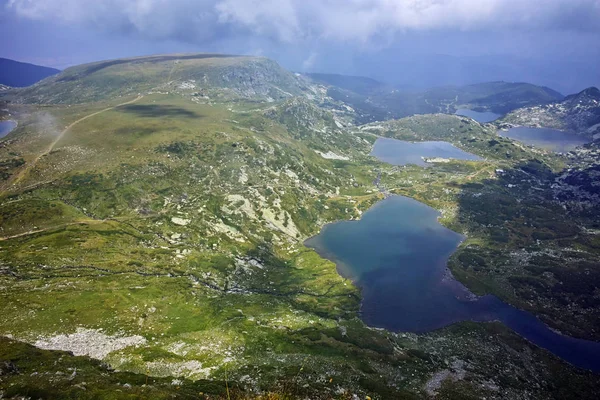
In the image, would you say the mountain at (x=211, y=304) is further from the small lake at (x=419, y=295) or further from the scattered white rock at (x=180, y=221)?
the small lake at (x=419, y=295)

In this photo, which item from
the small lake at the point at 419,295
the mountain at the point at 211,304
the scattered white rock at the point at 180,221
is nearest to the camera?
the mountain at the point at 211,304

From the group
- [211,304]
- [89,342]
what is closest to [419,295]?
[211,304]

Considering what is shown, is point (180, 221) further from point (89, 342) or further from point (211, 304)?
point (89, 342)

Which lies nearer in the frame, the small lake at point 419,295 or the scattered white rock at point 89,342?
the scattered white rock at point 89,342

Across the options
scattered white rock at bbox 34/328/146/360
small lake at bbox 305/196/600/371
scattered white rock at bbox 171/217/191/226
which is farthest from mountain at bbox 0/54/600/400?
small lake at bbox 305/196/600/371

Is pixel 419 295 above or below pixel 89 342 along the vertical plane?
below

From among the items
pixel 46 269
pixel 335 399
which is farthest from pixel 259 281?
pixel 335 399

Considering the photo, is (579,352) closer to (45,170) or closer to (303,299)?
(303,299)

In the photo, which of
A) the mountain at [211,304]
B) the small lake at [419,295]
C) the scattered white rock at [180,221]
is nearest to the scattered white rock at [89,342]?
the mountain at [211,304]
